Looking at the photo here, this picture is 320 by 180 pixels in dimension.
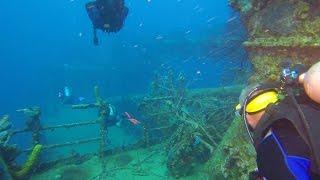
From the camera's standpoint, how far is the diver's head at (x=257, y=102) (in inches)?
86.7

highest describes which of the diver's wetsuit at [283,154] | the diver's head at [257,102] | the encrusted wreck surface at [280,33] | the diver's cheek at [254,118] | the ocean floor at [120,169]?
the encrusted wreck surface at [280,33]

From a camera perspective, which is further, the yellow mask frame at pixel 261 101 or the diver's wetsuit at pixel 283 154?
the yellow mask frame at pixel 261 101

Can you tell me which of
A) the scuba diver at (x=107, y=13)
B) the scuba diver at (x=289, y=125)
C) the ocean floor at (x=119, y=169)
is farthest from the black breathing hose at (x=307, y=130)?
the scuba diver at (x=107, y=13)

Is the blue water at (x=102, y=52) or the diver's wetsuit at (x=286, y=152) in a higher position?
the blue water at (x=102, y=52)

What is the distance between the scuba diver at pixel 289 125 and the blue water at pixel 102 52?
449 cm

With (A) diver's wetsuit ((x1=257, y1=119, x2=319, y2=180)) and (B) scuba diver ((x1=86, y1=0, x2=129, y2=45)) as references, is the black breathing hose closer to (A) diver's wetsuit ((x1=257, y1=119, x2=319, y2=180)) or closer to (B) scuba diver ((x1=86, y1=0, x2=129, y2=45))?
(A) diver's wetsuit ((x1=257, y1=119, x2=319, y2=180))

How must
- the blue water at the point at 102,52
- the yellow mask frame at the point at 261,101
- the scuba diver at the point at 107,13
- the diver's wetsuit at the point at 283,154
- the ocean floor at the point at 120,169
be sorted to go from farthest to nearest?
the blue water at the point at 102,52 < the scuba diver at the point at 107,13 < the ocean floor at the point at 120,169 < the yellow mask frame at the point at 261,101 < the diver's wetsuit at the point at 283,154

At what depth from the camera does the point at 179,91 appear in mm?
11250

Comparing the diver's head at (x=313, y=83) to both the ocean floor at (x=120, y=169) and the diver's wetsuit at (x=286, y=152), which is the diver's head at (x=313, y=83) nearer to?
the diver's wetsuit at (x=286, y=152)

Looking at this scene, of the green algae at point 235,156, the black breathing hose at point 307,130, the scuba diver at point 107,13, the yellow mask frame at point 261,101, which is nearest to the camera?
the black breathing hose at point 307,130

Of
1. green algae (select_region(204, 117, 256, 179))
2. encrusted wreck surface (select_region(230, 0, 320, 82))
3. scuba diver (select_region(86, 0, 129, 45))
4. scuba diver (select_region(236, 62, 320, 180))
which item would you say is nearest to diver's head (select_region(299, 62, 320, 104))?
scuba diver (select_region(236, 62, 320, 180))

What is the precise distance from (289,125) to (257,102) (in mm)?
333

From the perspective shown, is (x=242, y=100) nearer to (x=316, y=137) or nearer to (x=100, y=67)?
(x=316, y=137)

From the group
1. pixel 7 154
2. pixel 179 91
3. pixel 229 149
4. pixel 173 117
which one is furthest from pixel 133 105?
pixel 229 149
